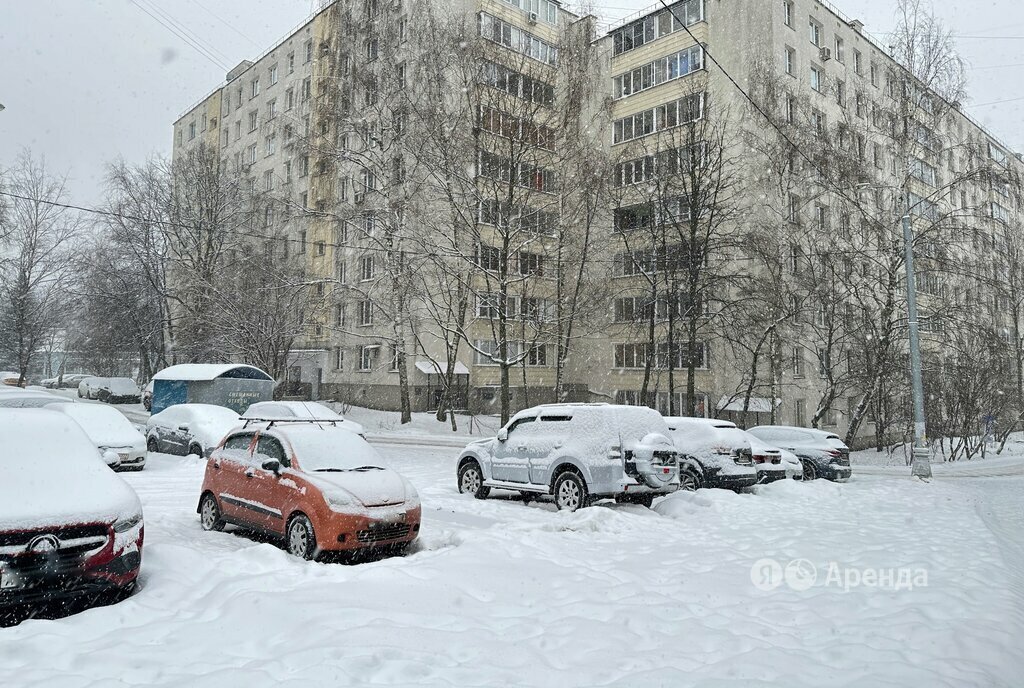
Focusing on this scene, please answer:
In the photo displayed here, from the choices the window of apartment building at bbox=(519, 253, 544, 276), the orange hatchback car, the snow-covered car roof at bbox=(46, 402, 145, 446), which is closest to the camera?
the orange hatchback car

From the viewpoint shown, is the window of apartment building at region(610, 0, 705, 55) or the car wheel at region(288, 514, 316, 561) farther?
the window of apartment building at region(610, 0, 705, 55)

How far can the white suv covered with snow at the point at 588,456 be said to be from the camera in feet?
35.2

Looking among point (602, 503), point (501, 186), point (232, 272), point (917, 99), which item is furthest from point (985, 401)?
point (232, 272)

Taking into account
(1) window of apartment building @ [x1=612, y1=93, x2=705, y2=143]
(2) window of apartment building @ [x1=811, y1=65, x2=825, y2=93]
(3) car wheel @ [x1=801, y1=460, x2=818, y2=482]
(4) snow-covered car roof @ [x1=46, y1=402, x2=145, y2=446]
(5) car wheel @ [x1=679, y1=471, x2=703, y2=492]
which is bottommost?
(3) car wheel @ [x1=801, y1=460, x2=818, y2=482]

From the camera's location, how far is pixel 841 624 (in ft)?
18.9

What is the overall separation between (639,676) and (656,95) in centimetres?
3911

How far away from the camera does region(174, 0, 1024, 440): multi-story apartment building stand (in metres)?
26.4

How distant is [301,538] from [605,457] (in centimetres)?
480

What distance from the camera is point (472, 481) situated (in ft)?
42.7

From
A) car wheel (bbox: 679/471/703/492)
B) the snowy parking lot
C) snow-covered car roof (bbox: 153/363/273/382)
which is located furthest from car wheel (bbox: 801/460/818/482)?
snow-covered car roof (bbox: 153/363/273/382)

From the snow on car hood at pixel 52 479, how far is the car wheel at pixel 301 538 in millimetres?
1879

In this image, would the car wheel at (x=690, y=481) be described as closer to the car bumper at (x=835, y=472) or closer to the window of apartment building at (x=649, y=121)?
the car bumper at (x=835, y=472)

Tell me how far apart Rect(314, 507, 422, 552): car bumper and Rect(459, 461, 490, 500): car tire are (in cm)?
444

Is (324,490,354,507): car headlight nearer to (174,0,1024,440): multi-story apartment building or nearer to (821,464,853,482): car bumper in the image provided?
(821,464,853,482): car bumper
